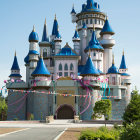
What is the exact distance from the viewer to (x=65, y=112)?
168 ft

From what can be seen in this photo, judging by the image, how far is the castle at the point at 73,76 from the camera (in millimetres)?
49625

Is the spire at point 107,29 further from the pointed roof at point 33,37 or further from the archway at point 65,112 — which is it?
the archway at point 65,112

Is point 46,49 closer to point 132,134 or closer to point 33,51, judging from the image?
point 33,51

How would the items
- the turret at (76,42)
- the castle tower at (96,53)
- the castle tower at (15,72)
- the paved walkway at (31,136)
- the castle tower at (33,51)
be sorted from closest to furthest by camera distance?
the paved walkway at (31,136) → the castle tower at (96,53) → the castle tower at (33,51) → the turret at (76,42) → the castle tower at (15,72)

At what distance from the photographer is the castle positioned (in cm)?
4962

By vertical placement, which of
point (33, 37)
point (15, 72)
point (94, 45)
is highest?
point (33, 37)

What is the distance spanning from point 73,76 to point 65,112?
825 centimetres

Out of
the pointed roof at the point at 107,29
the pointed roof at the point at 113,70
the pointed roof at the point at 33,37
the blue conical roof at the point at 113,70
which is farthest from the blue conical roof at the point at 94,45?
the pointed roof at the point at 33,37

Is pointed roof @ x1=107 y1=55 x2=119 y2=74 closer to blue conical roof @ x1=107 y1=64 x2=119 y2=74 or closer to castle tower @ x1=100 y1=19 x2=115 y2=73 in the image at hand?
blue conical roof @ x1=107 y1=64 x2=119 y2=74

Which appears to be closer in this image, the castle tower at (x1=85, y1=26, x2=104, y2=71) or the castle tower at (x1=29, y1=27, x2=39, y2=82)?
the castle tower at (x1=85, y1=26, x2=104, y2=71)

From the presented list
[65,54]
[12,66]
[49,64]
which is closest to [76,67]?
[65,54]

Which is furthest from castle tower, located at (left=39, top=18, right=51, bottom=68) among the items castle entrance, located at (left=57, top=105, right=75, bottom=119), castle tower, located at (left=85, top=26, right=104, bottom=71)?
castle entrance, located at (left=57, top=105, right=75, bottom=119)

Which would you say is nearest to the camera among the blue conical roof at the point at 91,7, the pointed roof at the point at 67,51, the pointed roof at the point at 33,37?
the pointed roof at the point at 67,51

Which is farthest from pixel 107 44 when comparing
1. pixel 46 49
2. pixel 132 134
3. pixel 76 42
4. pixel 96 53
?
pixel 132 134
